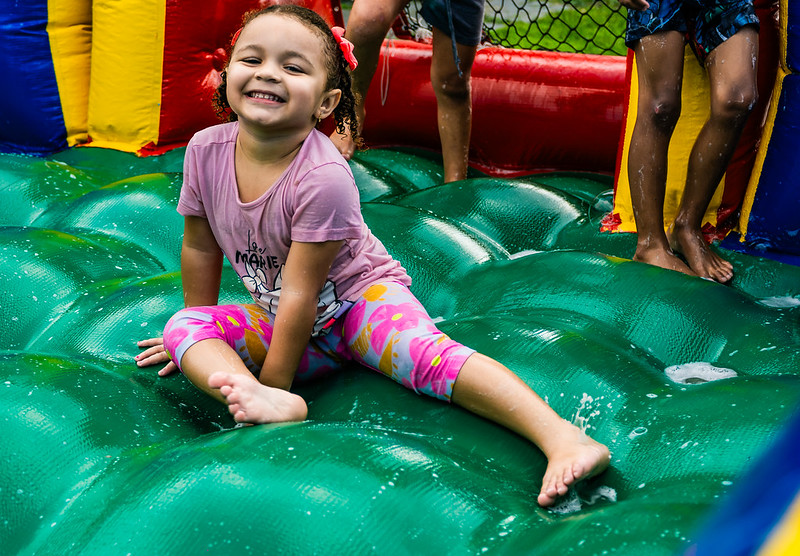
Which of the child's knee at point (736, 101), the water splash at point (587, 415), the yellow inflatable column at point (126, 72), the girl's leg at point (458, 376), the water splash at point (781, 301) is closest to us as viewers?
the girl's leg at point (458, 376)

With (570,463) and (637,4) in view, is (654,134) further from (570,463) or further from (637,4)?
(570,463)

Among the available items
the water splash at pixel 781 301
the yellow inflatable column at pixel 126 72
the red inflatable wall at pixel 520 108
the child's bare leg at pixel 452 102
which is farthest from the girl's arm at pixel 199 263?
the red inflatable wall at pixel 520 108

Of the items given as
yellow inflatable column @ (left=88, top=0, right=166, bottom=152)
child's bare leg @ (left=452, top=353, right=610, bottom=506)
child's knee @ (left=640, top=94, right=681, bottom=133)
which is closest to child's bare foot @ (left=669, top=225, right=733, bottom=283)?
child's knee @ (left=640, top=94, right=681, bottom=133)

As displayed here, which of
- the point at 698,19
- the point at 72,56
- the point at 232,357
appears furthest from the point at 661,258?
the point at 72,56

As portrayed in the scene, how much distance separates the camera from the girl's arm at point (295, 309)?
4.60 ft

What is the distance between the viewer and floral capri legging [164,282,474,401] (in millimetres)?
1354

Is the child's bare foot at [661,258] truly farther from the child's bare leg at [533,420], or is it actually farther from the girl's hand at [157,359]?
the girl's hand at [157,359]

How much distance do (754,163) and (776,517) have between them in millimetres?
1885

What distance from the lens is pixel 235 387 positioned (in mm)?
1275

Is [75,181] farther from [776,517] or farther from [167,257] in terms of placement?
[776,517]

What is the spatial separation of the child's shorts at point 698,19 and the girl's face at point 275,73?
0.90 m

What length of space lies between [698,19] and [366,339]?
111 cm

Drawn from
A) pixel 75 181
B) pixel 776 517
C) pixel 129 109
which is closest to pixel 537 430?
pixel 776 517

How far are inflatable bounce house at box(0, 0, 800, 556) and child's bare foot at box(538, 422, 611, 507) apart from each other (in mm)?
26
